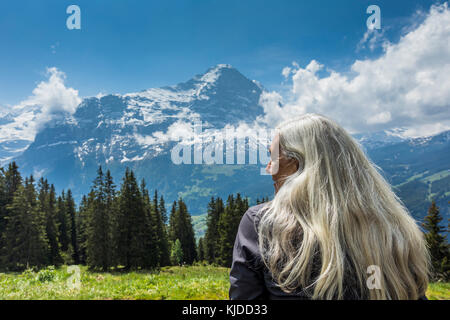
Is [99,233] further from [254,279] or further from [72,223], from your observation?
[254,279]

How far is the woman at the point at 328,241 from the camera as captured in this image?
2.02 metres

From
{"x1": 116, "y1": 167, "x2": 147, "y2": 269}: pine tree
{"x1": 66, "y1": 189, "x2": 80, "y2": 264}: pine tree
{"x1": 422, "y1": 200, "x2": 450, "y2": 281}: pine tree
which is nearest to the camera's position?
{"x1": 422, "y1": 200, "x2": 450, "y2": 281}: pine tree

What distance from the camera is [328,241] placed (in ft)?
6.59

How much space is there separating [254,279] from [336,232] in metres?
0.74

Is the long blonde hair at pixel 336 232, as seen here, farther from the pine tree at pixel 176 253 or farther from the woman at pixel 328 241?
the pine tree at pixel 176 253

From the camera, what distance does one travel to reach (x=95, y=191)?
122ft

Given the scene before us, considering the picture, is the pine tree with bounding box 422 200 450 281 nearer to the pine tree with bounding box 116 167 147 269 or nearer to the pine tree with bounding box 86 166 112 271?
the pine tree with bounding box 116 167 147 269

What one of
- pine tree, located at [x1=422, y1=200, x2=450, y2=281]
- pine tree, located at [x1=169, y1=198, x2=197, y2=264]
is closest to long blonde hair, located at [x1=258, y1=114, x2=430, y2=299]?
pine tree, located at [x1=422, y1=200, x2=450, y2=281]

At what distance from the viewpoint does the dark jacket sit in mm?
2059

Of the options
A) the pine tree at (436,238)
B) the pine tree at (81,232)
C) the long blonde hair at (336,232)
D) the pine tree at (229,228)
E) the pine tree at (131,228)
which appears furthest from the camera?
the pine tree at (81,232)

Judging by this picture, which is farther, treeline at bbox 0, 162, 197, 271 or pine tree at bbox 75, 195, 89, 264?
pine tree at bbox 75, 195, 89, 264

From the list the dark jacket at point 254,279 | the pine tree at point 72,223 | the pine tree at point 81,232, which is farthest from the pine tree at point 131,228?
the dark jacket at point 254,279
